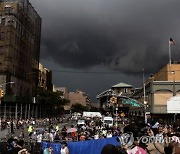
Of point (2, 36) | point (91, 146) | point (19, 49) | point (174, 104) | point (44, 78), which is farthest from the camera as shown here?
point (44, 78)

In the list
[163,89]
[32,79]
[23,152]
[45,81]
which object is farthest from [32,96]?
[23,152]

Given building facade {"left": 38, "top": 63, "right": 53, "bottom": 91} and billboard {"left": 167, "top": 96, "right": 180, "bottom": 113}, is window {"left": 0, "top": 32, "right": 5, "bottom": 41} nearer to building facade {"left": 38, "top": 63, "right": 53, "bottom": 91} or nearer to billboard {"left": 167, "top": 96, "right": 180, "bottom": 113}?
billboard {"left": 167, "top": 96, "right": 180, "bottom": 113}

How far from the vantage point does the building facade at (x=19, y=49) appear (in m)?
64.7

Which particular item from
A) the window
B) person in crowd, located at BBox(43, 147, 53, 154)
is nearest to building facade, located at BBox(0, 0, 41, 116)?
the window

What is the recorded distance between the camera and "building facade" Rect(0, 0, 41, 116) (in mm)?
64688

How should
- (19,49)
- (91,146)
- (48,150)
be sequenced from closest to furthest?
(91,146) < (48,150) < (19,49)

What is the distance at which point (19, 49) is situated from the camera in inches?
2749

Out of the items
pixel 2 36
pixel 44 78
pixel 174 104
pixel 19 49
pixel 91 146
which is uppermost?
pixel 2 36

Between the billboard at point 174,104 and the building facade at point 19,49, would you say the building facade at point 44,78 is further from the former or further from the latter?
the billboard at point 174,104

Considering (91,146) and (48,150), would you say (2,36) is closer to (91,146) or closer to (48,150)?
(48,150)

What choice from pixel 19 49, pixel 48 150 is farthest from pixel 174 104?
pixel 48 150

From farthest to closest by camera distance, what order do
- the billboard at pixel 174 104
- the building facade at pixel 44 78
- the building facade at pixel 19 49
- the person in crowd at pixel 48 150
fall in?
1. the building facade at pixel 44 78
2. the building facade at pixel 19 49
3. the billboard at pixel 174 104
4. the person in crowd at pixel 48 150

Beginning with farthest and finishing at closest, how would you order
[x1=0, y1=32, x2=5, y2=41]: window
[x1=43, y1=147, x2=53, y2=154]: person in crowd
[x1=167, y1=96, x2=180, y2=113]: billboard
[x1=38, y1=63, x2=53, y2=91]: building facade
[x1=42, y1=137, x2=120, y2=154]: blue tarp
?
[x1=38, y1=63, x2=53, y2=91]: building facade, [x1=0, y1=32, x2=5, y2=41]: window, [x1=167, y1=96, x2=180, y2=113]: billboard, [x1=43, y1=147, x2=53, y2=154]: person in crowd, [x1=42, y1=137, x2=120, y2=154]: blue tarp

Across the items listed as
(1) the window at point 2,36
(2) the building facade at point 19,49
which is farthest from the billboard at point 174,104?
(1) the window at point 2,36
